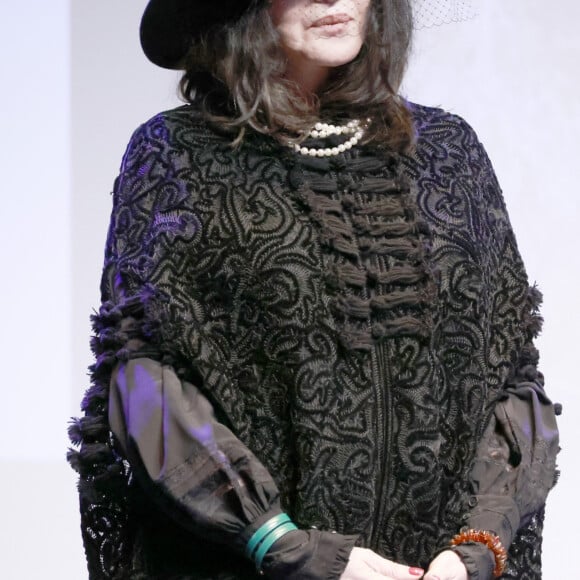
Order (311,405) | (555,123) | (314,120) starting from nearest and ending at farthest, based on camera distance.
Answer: (311,405), (314,120), (555,123)

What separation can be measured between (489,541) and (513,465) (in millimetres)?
125

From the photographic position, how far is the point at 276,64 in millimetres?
1933

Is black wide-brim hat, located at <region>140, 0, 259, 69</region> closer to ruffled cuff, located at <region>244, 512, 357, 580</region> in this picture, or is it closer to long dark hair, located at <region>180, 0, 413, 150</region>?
long dark hair, located at <region>180, 0, 413, 150</region>

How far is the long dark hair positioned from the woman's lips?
0.06 meters

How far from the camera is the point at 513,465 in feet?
6.31

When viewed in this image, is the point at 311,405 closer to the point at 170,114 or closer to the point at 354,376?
the point at 354,376

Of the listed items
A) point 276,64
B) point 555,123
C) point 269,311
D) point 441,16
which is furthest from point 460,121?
point 555,123

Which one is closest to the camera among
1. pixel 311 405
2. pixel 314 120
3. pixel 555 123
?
pixel 311 405

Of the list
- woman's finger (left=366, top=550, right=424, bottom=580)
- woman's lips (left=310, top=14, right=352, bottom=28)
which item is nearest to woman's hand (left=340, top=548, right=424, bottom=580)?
woman's finger (left=366, top=550, right=424, bottom=580)

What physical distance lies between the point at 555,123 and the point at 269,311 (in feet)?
3.79

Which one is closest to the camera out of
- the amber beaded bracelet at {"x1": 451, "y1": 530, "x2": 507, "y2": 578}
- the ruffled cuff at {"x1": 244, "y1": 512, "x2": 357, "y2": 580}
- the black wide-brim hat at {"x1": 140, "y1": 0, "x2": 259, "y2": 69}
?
the ruffled cuff at {"x1": 244, "y1": 512, "x2": 357, "y2": 580}

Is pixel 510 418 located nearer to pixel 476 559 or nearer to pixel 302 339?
pixel 476 559

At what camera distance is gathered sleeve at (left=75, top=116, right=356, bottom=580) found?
5.73 feet

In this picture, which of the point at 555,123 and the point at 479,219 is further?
the point at 555,123
